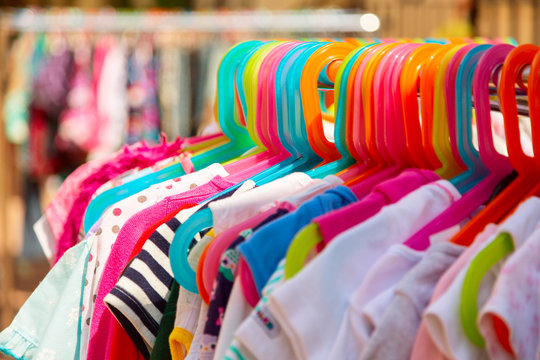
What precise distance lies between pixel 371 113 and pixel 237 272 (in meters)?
0.30

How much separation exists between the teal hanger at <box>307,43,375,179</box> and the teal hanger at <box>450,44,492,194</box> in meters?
0.16

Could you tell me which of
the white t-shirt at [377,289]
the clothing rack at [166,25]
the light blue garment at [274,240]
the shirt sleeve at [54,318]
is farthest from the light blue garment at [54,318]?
the clothing rack at [166,25]

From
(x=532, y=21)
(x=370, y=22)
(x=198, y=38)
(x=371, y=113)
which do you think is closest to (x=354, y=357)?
(x=371, y=113)

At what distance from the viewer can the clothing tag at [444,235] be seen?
69cm

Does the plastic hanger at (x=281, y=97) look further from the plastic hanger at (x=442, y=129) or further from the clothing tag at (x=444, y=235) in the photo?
the clothing tag at (x=444, y=235)

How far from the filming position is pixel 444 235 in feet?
2.29

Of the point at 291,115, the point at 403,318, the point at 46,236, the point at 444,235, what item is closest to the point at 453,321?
the point at 403,318

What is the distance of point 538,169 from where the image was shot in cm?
76

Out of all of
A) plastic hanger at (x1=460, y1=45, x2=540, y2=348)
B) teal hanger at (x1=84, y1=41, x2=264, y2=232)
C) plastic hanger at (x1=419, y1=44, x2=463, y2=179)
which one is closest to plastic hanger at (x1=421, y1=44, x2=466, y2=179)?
plastic hanger at (x1=419, y1=44, x2=463, y2=179)

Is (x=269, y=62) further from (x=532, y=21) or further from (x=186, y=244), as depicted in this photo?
(x=532, y=21)

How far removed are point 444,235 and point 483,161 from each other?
0.15 m

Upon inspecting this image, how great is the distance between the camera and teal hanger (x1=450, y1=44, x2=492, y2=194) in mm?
790

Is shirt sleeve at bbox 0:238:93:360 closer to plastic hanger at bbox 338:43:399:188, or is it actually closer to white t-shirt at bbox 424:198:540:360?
plastic hanger at bbox 338:43:399:188

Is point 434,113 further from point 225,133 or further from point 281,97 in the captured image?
point 225,133
